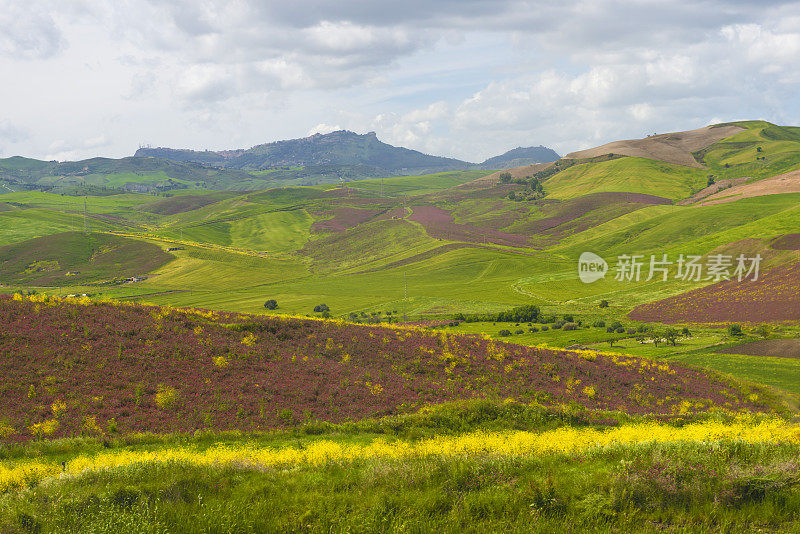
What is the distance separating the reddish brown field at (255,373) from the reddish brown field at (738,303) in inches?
2784

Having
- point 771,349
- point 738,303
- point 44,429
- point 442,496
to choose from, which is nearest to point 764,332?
point 771,349

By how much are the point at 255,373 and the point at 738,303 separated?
11177 cm

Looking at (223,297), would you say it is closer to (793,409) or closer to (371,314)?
(371,314)

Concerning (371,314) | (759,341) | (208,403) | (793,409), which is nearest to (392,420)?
(208,403)

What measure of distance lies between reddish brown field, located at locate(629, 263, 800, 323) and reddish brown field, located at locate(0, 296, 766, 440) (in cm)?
7070

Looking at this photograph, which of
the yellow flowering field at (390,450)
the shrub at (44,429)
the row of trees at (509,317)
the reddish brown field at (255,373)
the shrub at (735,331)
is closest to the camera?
the yellow flowering field at (390,450)

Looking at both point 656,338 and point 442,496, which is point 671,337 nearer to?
point 656,338

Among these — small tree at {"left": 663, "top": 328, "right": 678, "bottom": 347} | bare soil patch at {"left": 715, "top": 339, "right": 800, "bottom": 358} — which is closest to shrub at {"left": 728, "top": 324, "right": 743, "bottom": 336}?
small tree at {"left": 663, "top": 328, "right": 678, "bottom": 347}

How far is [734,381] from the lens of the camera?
39406 mm

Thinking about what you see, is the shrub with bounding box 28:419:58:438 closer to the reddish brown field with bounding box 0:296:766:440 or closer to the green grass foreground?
the reddish brown field with bounding box 0:296:766:440

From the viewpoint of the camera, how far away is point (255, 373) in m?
26.6

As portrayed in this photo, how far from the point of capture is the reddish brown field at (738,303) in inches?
3691

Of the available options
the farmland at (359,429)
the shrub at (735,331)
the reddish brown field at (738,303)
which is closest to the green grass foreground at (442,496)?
the farmland at (359,429)

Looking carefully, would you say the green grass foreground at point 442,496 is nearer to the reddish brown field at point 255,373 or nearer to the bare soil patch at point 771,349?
the reddish brown field at point 255,373
